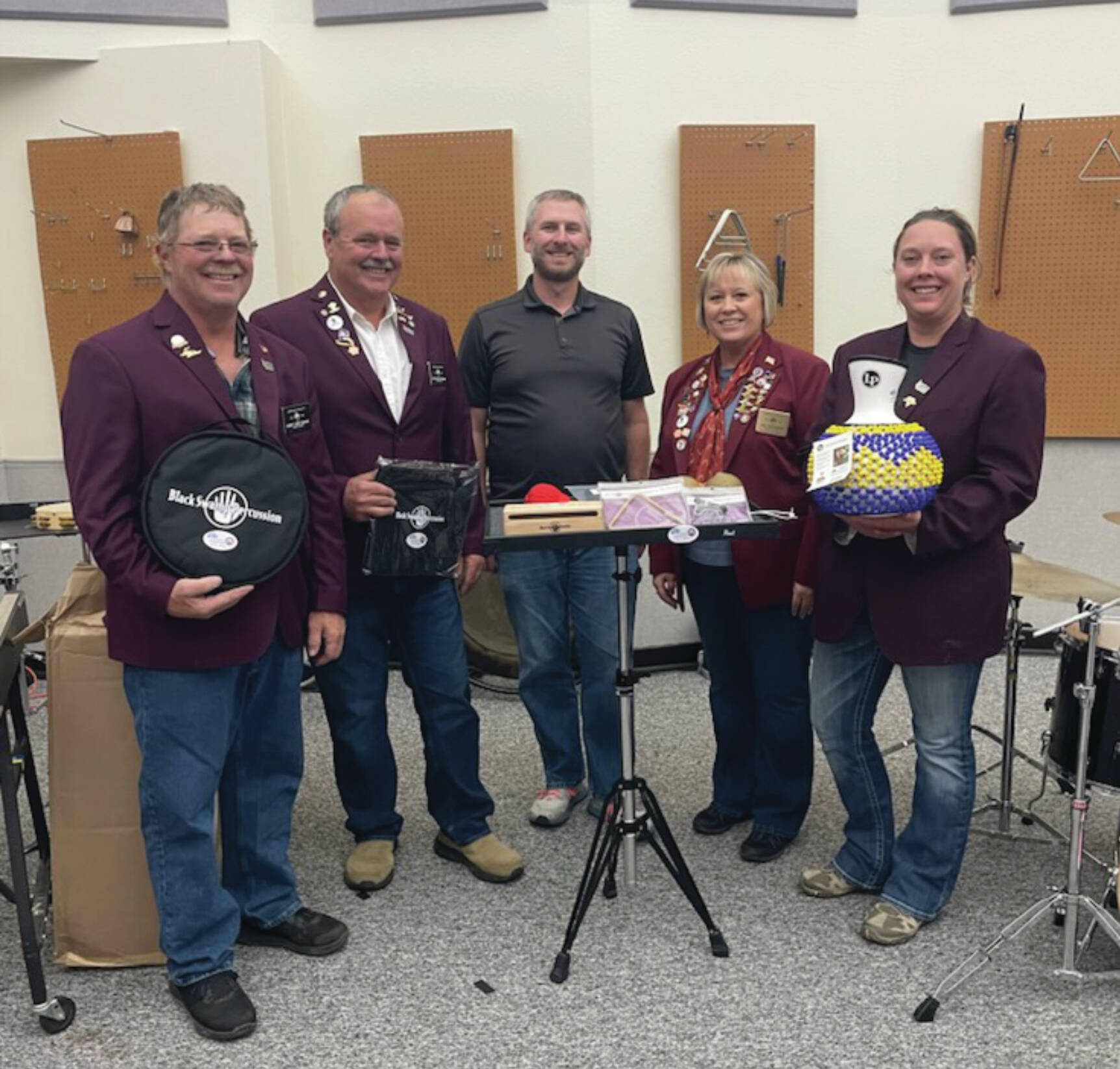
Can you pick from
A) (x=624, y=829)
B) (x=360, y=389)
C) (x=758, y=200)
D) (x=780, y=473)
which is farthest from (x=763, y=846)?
(x=758, y=200)

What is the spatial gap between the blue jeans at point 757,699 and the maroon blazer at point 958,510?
330 mm

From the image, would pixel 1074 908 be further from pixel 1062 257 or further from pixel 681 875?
pixel 1062 257

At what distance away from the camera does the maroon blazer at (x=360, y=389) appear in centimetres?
223

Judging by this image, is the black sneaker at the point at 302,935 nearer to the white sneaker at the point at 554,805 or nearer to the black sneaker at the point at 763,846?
the white sneaker at the point at 554,805

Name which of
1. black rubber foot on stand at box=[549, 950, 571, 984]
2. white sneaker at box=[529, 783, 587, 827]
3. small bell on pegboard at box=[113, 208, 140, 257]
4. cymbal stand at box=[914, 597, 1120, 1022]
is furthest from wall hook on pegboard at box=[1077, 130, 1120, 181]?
small bell on pegboard at box=[113, 208, 140, 257]

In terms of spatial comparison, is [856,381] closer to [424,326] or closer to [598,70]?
[424,326]

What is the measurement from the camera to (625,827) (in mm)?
2236

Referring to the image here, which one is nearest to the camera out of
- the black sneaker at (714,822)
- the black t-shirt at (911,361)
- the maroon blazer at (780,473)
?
the black t-shirt at (911,361)

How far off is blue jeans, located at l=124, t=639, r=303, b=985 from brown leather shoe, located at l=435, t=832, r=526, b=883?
485 mm

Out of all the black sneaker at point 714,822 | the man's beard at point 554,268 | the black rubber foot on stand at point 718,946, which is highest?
the man's beard at point 554,268

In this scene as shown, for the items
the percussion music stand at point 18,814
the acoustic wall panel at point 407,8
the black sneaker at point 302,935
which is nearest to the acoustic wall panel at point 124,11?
the acoustic wall panel at point 407,8

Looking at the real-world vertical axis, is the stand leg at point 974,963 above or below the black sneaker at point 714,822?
above

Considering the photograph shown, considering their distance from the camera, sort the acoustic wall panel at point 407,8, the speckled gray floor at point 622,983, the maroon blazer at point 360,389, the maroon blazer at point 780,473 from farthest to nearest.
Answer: the acoustic wall panel at point 407,8 → the maroon blazer at point 780,473 → the maroon blazer at point 360,389 → the speckled gray floor at point 622,983

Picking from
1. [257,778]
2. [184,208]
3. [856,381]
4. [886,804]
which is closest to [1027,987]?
[886,804]
